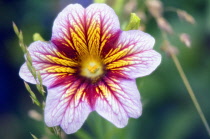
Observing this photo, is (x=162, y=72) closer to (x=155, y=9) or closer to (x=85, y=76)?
(x=155, y=9)

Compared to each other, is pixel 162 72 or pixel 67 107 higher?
pixel 67 107

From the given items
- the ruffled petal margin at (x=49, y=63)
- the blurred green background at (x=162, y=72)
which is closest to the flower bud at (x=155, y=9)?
the ruffled petal margin at (x=49, y=63)

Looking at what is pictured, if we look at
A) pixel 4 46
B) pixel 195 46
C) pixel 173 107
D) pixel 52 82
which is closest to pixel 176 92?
pixel 173 107

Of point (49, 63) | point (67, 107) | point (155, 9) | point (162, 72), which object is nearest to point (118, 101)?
point (67, 107)

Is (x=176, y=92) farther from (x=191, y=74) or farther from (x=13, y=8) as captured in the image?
(x=13, y=8)

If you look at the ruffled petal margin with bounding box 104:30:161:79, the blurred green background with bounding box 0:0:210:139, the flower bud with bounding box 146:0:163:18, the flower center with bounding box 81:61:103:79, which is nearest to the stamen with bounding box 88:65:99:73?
the flower center with bounding box 81:61:103:79

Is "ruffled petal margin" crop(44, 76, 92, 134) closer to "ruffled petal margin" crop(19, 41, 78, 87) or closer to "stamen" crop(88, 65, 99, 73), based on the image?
"ruffled petal margin" crop(19, 41, 78, 87)

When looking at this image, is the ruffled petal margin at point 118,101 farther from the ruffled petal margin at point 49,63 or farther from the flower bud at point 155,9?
the flower bud at point 155,9

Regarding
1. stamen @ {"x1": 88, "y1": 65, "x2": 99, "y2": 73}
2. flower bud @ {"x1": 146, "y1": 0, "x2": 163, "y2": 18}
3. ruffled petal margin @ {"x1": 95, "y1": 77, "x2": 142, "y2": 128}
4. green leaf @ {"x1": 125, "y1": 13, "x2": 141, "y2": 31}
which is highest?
green leaf @ {"x1": 125, "y1": 13, "x2": 141, "y2": 31}
